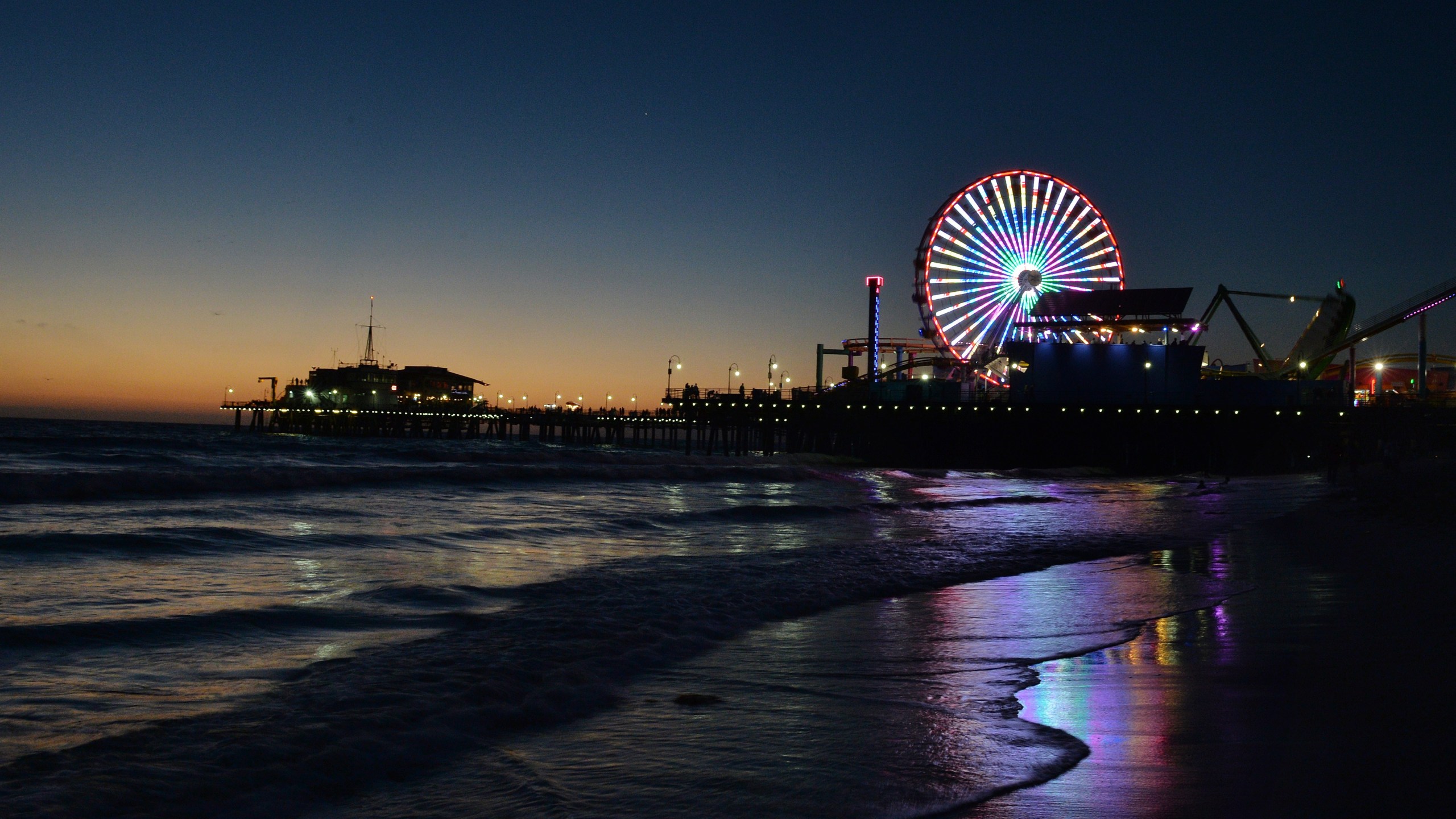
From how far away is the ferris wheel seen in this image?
5156 centimetres

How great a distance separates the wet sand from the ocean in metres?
0.20

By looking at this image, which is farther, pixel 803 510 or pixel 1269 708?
pixel 803 510

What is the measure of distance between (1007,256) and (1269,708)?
5053 centimetres

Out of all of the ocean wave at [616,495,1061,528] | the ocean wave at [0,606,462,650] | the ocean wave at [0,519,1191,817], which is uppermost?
the ocean wave at [0,519,1191,817]

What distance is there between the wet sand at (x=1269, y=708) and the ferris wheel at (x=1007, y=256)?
44.4 meters

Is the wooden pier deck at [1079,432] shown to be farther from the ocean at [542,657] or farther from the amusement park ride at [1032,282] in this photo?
the ocean at [542,657]

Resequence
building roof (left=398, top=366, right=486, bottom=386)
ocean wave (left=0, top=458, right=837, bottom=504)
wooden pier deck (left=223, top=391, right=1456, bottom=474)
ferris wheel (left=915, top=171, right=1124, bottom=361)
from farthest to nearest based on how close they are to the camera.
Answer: building roof (left=398, top=366, right=486, bottom=386) < ferris wheel (left=915, top=171, right=1124, bottom=361) < wooden pier deck (left=223, top=391, right=1456, bottom=474) < ocean wave (left=0, top=458, right=837, bottom=504)

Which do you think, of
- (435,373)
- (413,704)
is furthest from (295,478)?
(435,373)

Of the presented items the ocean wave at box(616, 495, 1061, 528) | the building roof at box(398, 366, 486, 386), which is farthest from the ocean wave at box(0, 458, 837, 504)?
the building roof at box(398, 366, 486, 386)

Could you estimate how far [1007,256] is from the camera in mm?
52500

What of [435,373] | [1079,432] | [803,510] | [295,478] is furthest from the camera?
[435,373]

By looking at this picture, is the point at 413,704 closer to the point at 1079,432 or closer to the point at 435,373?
the point at 1079,432

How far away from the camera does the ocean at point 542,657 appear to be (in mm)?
3430

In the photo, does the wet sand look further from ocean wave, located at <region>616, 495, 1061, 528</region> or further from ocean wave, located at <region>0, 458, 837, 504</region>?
ocean wave, located at <region>0, 458, 837, 504</region>
